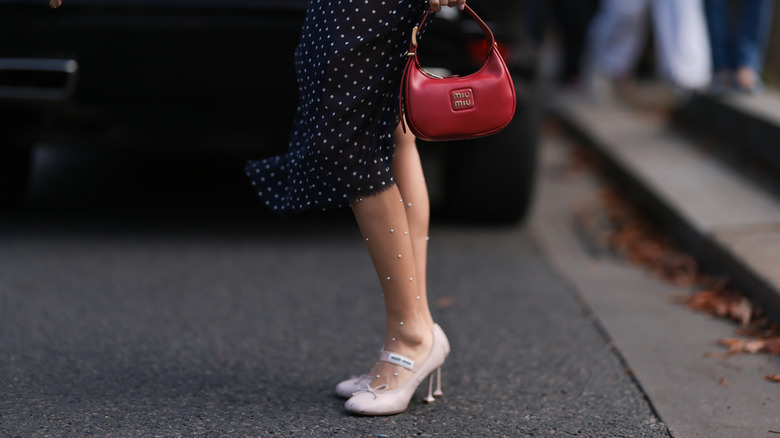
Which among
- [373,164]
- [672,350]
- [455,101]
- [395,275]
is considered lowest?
[672,350]

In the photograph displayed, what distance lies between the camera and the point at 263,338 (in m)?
2.66

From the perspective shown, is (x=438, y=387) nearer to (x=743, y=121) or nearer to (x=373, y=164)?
(x=373, y=164)

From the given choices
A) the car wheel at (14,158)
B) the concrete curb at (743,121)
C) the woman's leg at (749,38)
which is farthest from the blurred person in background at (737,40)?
the car wheel at (14,158)

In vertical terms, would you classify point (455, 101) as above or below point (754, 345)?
above

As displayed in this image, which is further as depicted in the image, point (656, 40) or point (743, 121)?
point (656, 40)

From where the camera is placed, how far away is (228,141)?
3.64 metres

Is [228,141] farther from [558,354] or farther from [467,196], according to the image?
[558,354]

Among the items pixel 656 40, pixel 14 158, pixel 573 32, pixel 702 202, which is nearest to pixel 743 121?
pixel 702 202

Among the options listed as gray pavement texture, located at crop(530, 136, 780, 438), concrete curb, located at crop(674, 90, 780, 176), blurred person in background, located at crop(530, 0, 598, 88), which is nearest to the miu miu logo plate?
gray pavement texture, located at crop(530, 136, 780, 438)

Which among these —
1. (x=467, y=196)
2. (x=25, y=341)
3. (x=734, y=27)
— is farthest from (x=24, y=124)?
(x=734, y=27)

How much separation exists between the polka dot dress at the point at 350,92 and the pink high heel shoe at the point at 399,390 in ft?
1.26

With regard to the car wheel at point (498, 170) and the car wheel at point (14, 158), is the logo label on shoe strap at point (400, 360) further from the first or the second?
the car wheel at point (14, 158)

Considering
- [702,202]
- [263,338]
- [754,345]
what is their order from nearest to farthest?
1. [754,345]
2. [263,338]
3. [702,202]

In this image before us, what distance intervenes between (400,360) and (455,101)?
0.60 metres
